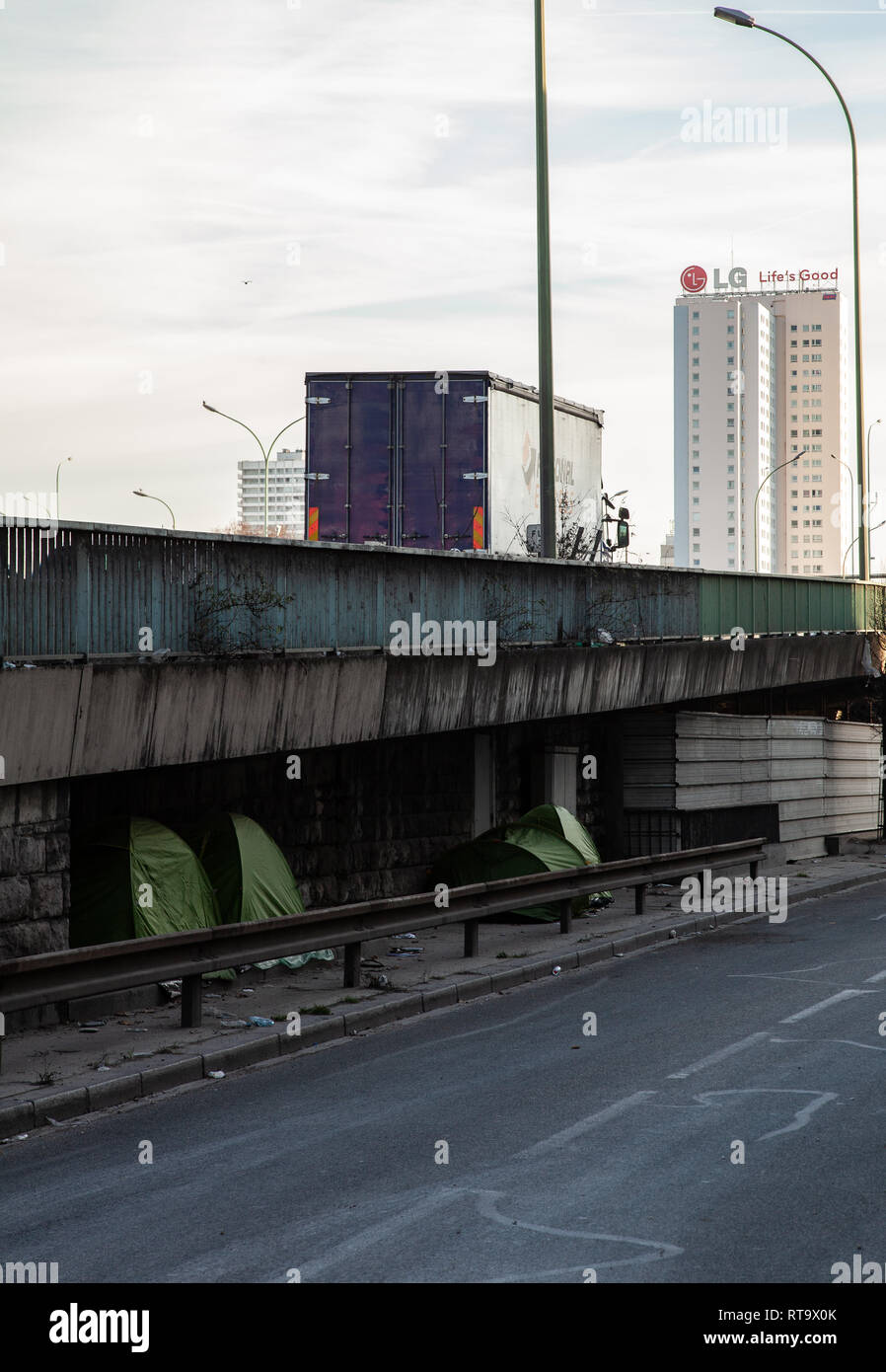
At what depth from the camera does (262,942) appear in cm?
1199

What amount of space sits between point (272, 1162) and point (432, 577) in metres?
9.38

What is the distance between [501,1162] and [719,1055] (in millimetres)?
3170

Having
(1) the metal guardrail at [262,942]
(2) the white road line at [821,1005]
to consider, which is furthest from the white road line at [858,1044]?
(1) the metal guardrail at [262,942]

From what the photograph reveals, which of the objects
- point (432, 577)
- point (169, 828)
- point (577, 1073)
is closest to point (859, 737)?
point (432, 577)

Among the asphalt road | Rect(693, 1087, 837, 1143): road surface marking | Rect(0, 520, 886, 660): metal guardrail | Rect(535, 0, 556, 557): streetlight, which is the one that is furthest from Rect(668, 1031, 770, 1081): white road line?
Rect(535, 0, 556, 557): streetlight

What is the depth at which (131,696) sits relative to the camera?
11938 millimetres

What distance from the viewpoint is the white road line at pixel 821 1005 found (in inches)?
469

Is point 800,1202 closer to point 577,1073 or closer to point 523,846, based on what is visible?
point 577,1073

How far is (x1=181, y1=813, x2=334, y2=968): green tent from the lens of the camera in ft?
46.0

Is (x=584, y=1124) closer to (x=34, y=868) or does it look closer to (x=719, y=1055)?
(x=719, y=1055)

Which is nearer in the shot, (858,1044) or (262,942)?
(858,1044)

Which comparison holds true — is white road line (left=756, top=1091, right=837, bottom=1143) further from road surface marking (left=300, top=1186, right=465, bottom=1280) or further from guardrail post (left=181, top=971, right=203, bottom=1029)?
guardrail post (left=181, top=971, right=203, bottom=1029)

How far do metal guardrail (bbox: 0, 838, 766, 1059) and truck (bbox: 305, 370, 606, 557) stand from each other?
24.0 feet


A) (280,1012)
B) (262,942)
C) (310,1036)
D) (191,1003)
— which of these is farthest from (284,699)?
(310,1036)
